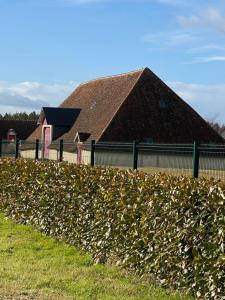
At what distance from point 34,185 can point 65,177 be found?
1.68 metres

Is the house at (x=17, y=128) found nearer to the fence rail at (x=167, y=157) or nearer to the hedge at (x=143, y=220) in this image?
the fence rail at (x=167, y=157)

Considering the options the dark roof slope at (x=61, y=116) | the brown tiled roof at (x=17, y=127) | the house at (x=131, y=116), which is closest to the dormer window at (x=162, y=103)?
the house at (x=131, y=116)

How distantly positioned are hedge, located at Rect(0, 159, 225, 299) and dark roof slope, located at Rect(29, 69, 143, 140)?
105 feet

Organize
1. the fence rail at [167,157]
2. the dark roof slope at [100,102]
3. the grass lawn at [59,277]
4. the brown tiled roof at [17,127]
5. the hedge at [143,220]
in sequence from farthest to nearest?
the brown tiled roof at [17,127], the dark roof slope at [100,102], the fence rail at [167,157], the grass lawn at [59,277], the hedge at [143,220]

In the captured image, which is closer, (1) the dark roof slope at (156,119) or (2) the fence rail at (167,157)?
(2) the fence rail at (167,157)

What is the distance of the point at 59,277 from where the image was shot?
299 inches

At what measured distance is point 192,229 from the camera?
22.0 feet

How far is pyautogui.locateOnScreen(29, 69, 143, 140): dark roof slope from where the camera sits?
148 feet

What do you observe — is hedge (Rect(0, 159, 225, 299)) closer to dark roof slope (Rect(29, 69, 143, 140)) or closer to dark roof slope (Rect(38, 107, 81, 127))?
dark roof slope (Rect(29, 69, 143, 140))

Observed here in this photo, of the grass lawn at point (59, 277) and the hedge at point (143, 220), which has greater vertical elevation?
the hedge at point (143, 220)

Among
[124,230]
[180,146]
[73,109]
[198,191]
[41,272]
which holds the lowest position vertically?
[41,272]

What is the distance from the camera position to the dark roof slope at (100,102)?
148ft

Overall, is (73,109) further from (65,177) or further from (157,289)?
(157,289)

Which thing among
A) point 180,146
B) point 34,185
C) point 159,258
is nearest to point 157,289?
point 159,258
